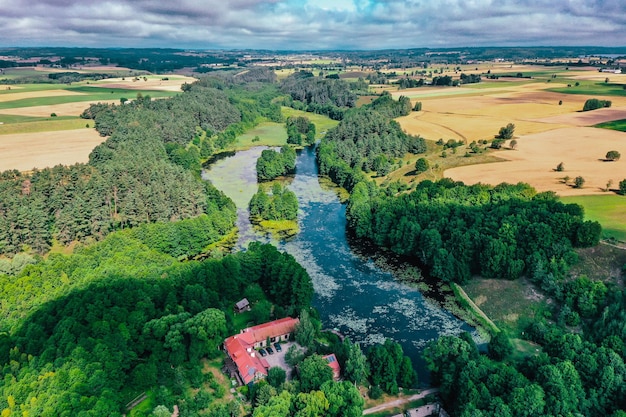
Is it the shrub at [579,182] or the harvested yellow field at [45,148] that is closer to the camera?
the shrub at [579,182]

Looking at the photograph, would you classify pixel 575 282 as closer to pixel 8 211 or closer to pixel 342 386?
pixel 342 386

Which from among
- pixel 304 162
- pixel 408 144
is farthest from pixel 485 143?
pixel 304 162

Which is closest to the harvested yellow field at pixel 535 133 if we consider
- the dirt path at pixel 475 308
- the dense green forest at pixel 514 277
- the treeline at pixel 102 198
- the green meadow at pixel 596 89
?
the green meadow at pixel 596 89

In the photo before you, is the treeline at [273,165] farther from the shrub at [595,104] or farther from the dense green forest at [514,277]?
the shrub at [595,104]

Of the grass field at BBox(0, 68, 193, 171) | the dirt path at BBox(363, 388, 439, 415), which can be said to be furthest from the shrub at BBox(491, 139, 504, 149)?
the grass field at BBox(0, 68, 193, 171)

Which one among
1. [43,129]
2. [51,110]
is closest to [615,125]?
[43,129]

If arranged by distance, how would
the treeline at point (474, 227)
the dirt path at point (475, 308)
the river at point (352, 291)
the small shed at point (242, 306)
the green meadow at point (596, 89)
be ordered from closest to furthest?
the river at point (352, 291) < the dirt path at point (475, 308) < the small shed at point (242, 306) < the treeline at point (474, 227) < the green meadow at point (596, 89)

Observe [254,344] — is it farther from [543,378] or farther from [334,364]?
[543,378]
